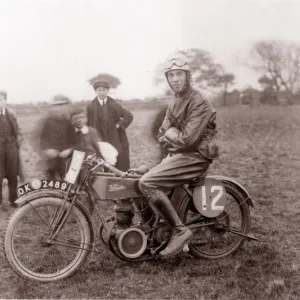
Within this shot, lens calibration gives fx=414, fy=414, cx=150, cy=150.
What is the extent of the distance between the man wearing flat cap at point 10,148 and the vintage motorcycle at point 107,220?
1.58 meters

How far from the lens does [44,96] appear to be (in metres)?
4.35

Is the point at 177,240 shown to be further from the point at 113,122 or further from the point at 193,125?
the point at 113,122

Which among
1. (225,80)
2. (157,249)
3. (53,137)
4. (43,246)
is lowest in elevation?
(157,249)

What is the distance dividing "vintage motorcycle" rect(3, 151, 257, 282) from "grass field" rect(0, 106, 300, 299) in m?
0.13

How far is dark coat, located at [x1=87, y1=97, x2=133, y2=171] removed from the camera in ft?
14.6

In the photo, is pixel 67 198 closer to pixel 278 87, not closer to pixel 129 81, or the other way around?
pixel 129 81

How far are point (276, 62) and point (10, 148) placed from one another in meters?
3.26

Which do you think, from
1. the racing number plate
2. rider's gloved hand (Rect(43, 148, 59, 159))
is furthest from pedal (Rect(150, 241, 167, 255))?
rider's gloved hand (Rect(43, 148, 59, 159))

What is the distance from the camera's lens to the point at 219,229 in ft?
11.6

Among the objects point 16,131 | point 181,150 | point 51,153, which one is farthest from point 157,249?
point 16,131

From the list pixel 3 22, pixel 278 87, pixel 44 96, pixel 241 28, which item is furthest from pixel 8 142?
pixel 278 87

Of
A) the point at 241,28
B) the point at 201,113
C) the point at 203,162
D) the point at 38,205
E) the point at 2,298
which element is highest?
the point at 241,28

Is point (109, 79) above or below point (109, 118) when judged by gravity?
above

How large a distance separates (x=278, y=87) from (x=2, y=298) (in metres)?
3.72
